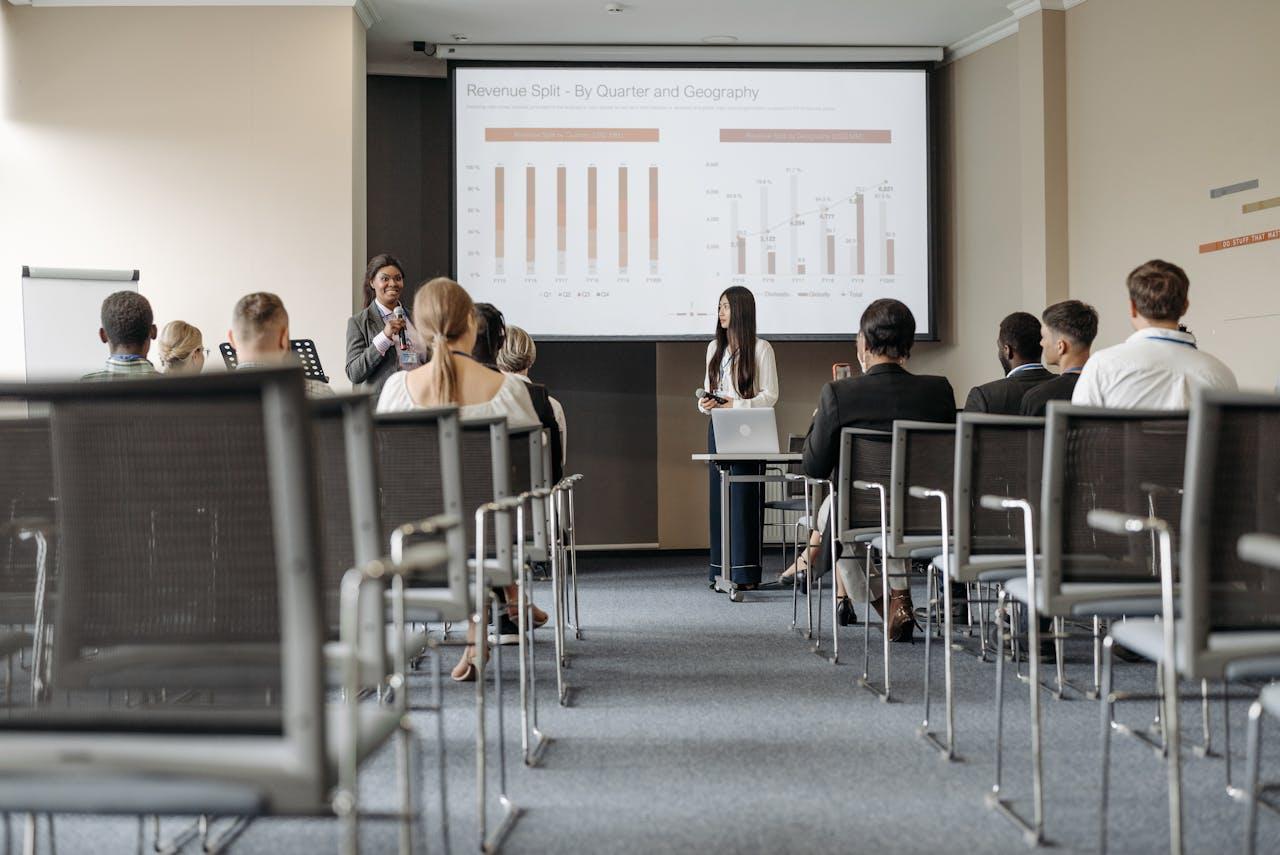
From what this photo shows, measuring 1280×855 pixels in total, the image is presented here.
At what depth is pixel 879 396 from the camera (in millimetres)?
3863

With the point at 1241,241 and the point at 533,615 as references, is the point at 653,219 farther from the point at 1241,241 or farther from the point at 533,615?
the point at 533,615

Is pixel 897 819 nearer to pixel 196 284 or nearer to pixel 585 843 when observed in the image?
pixel 585 843

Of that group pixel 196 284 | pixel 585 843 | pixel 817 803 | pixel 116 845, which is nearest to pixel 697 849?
pixel 585 843

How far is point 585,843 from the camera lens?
6.99ft

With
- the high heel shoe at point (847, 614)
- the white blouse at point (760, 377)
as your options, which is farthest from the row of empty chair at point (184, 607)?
the white blouse at point (760, 377)

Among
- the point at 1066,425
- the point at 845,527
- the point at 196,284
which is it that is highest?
the point at 196,284

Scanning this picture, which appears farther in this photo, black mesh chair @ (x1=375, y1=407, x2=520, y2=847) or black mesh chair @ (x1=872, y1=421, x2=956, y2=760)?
black mesh chair @ (x1=872, y1=421, x2=956, y2=760)

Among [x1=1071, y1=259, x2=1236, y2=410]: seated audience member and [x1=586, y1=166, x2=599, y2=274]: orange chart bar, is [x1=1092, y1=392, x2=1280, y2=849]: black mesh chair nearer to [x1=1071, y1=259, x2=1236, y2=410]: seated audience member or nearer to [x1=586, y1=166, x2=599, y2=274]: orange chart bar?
[x1=1071, y1=259, x2=1236, y2=410]: seated audience member

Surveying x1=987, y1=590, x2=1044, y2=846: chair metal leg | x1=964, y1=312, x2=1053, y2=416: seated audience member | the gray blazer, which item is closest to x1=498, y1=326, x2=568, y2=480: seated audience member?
the gray blazer

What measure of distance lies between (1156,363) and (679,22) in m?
4.11

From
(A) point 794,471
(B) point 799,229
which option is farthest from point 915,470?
(B) point 799,229

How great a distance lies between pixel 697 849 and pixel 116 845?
112cm

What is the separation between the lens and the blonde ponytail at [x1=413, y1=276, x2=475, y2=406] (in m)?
2.95

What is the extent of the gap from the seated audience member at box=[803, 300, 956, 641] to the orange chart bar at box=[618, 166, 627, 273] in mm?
2888
